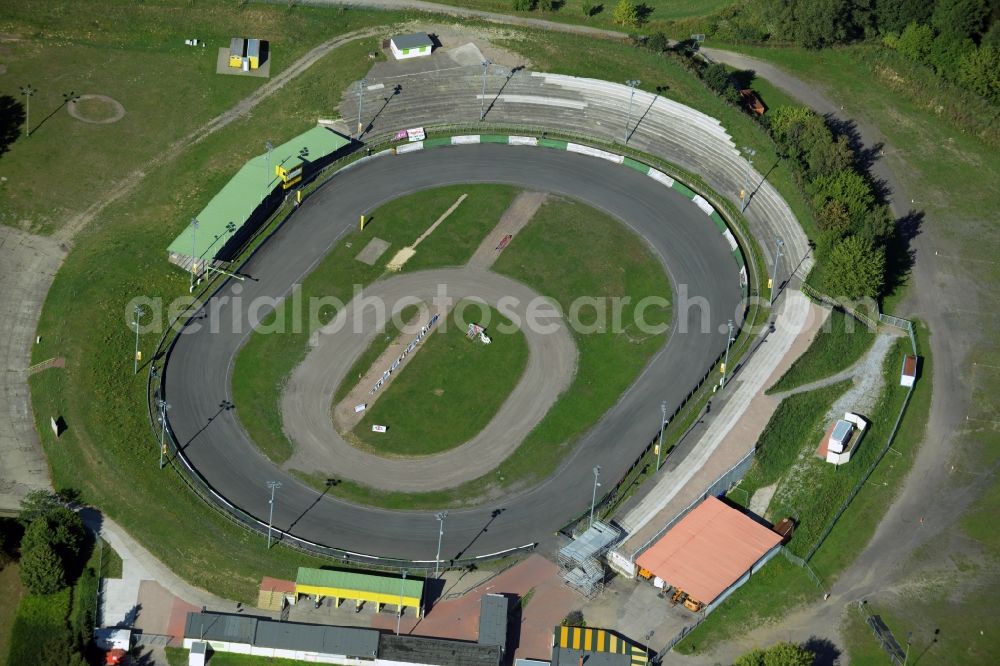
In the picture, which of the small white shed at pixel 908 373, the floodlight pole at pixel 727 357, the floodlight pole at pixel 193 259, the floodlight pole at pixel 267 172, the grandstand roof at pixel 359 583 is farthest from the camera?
the floodlight pole at pixel 267 172

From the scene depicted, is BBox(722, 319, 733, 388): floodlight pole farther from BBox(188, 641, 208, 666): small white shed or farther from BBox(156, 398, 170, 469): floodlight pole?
BBox(188, 641, 208, 666): small white shed

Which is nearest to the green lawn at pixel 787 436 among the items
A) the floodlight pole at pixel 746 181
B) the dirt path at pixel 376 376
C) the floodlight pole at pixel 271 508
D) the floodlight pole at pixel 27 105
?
the floodlight pole at pixel 746 181

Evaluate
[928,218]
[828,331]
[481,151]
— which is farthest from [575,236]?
[928,218]

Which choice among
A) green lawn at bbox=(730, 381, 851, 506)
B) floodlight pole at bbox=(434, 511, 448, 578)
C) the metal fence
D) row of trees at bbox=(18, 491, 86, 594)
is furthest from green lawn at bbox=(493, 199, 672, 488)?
row of trees at bbox=(18, 491, 86, 594)

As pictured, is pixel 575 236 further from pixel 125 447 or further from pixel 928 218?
pixel 125 447

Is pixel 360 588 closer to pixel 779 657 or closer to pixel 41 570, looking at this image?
pixel 41 570

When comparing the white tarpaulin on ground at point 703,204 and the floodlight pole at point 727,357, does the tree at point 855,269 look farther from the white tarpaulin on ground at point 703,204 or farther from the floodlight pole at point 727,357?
the white tarpaulin on ground at point 703,204
